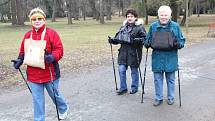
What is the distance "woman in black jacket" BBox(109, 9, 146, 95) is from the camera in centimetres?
839

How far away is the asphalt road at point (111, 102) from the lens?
23.6 ft

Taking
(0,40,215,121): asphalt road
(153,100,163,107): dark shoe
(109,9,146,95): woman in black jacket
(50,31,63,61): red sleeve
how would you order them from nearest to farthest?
(50,31,63,61): red sleeve, (0,40,215,121): asphalt road, (153,100,163,107): dark shoe, (109,9,146,95): woman in black jacket

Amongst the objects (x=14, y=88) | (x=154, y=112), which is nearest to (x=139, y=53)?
(x=154, y=112)

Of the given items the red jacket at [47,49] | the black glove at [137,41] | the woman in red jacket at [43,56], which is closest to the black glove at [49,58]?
the woman in red jacket at [43,56]

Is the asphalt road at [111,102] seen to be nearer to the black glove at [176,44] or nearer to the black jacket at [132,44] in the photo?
the black jacket at [132,44]

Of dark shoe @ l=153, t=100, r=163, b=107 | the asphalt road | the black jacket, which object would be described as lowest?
the asphalt road

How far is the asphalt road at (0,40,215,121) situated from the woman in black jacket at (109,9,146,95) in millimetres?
418

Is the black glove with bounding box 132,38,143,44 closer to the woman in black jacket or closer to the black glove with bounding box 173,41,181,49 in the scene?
the woman in black jacket

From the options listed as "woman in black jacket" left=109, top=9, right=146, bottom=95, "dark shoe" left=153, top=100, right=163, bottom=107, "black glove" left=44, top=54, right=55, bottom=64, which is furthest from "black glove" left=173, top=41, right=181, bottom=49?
"black glove" left=44, top=54, right=55, bottom=64

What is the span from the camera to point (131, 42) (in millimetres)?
8484

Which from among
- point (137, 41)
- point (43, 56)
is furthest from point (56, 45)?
point (137, 41)

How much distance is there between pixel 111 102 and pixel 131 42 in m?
1.27

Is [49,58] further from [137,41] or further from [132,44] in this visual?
[132,44]

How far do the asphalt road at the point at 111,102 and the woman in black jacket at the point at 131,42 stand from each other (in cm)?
42
